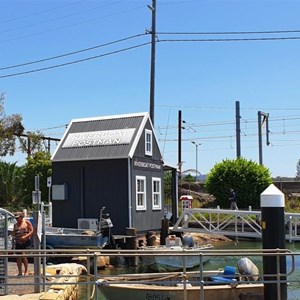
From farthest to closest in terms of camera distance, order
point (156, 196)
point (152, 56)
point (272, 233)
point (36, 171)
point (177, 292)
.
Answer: point (36, 171), point (152, 56), point (156, 196), point (177, 292), point (272, 233)

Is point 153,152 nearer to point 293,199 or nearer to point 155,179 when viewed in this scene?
point 155,179

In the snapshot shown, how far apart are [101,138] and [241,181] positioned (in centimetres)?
1577

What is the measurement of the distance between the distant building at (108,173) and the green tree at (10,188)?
1481cm

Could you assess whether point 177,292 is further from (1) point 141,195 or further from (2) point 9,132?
(2) point 9,132

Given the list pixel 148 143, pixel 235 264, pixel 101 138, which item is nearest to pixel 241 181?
pixel 148 143

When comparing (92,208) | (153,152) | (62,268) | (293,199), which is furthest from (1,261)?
(293,199)

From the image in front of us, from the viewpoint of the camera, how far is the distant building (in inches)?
995

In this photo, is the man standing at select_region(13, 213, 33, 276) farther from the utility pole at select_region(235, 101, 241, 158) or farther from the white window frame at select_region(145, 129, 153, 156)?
the utility pole at select_region(235, 101, 241, 158)

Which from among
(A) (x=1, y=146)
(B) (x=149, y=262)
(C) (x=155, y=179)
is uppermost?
(A) (x=1, y=146)

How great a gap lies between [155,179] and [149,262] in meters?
7.29

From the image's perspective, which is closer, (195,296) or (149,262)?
(195,296)

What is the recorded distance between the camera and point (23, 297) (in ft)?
37.1

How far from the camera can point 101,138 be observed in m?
26.4

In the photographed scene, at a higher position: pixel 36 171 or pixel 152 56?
pixel 152 56
